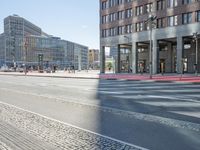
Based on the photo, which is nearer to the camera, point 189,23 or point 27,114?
point 27,114

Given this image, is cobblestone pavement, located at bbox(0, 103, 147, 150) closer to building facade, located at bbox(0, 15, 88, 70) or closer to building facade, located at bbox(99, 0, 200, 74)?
building facade, located at bbox(99, 0, 200, 74)

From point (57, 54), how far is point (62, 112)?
161 meters

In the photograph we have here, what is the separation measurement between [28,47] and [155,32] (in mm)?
104730

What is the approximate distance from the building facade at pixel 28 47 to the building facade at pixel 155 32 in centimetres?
6578

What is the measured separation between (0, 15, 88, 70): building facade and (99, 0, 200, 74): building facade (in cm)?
6578

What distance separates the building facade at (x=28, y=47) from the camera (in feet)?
472

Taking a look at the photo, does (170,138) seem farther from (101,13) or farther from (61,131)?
(101,13)

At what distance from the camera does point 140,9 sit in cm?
5894

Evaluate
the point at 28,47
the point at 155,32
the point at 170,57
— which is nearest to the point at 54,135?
the point at 155,32

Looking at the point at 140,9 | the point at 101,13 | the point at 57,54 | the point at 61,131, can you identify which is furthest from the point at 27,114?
the point at 57,54

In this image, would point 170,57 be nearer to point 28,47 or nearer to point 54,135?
point 54,135

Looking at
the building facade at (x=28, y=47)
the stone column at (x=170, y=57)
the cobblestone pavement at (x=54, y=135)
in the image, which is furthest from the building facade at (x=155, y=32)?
the building facade at (x=28, y=47)

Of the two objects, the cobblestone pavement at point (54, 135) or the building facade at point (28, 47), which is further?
the building facade at point (28, 47)

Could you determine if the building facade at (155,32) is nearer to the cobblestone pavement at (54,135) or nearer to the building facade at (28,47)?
the cobblestone pavement at (54,135)
